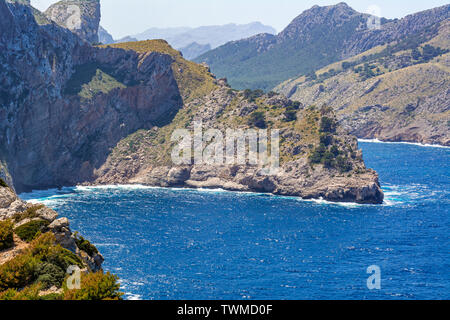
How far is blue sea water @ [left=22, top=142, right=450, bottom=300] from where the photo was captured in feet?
251

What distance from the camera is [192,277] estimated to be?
8000 centimetres

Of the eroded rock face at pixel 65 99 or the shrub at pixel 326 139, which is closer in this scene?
the eroded rock face at pixel 65 99

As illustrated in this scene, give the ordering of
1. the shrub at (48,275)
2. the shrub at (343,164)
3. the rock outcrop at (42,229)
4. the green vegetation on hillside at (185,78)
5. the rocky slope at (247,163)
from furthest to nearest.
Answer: the green vegetation on hillside at (185,78) → the shrub at (343,164) → the rocky slope at (247,163) → the rock outcrop at (42,229) → the shrub at (48,275)

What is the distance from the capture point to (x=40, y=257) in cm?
4653

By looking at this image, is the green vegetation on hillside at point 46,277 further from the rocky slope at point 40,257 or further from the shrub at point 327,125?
the shrub at point 327,125

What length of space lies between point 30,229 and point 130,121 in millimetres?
130009

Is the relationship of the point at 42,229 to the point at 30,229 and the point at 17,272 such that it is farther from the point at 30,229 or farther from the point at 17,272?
the point at 17,272

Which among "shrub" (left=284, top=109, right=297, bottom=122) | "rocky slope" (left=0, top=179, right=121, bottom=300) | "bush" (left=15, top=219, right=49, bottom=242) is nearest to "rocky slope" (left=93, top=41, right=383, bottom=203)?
"shrub" (left=284, top=109, right=297, bottom=122)

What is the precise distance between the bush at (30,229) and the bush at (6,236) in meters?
1.24

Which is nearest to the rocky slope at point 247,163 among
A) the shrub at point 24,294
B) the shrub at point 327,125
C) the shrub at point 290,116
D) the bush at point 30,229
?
the shrub at point 290,116

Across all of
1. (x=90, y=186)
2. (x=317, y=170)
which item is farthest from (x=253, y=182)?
(x=90, y=186)

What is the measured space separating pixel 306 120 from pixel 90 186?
73.2 metres

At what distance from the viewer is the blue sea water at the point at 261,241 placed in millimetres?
76438

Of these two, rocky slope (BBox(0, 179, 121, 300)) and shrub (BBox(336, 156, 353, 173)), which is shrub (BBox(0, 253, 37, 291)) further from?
shrub (BBox(336, 156, 353, 173))
